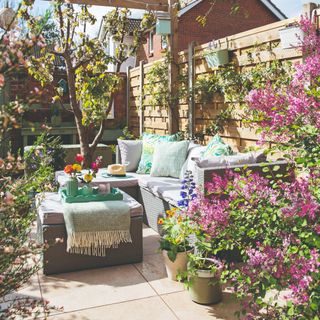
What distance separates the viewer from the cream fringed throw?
3184mm

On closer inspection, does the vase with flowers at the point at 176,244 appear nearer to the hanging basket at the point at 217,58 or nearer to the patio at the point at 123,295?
the patio at the point at 123,295

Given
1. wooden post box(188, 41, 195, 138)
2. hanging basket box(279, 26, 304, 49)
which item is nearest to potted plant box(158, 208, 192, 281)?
hanging basket box(279, 26, 304, 49)

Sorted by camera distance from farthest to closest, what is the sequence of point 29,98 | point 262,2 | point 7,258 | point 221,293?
point 262,2
point 221,293
point 7,258
point 29,98

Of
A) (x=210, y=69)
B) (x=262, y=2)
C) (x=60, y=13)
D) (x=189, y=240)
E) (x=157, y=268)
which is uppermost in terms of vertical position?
(x=262, y=2)

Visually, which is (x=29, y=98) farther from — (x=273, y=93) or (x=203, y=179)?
(x=203, y=179)

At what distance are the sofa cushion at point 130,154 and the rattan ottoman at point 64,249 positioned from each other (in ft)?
5.94

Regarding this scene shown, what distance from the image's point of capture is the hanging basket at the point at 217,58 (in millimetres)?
4781

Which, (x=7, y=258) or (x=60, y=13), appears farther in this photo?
(x=60, y=13)

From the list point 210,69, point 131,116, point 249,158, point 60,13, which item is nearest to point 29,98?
point 249,158

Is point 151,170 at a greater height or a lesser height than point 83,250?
greater

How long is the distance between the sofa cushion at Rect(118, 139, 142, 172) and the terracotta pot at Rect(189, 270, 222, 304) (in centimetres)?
290

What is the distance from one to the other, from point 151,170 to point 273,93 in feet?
9.63

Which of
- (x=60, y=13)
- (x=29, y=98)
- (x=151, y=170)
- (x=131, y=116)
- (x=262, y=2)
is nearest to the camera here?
(x=29, y=98)

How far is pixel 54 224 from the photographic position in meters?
3.21
